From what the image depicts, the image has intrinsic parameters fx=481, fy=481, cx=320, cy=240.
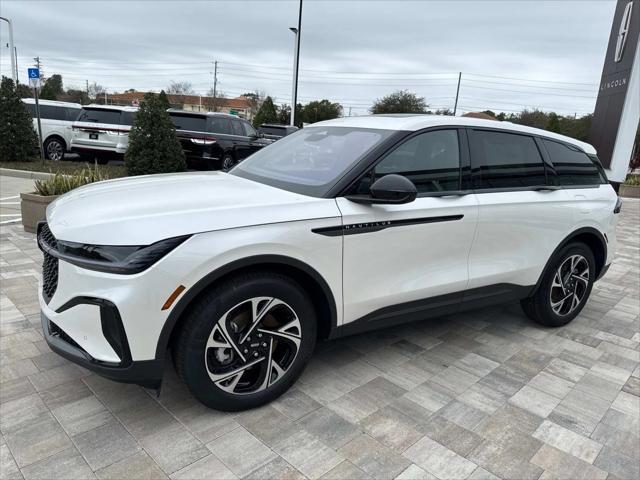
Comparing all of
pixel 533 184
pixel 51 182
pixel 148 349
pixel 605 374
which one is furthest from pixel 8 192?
pixel 605 374

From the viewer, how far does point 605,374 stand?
3.50 metres

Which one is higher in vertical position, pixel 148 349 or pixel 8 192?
pixel 148 349

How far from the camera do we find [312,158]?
10.8 ft

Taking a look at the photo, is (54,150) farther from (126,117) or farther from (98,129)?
(126,117)

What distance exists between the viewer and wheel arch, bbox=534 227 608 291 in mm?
4020

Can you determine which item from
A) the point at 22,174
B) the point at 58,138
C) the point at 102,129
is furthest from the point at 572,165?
the point at 58,138

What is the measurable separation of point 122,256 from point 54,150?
1435cm

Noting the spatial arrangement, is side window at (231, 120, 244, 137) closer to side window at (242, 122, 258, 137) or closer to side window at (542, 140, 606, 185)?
side window at (242, 122, 258, 137)

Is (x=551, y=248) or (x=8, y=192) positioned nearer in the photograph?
(x=551, y=248)

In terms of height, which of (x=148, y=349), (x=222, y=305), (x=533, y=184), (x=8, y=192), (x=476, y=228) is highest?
(x=533, y=184)

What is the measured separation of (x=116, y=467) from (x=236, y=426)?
61 centimetres

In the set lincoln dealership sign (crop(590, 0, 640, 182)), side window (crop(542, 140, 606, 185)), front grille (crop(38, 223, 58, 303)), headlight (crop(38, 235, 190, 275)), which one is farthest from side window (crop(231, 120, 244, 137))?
headlight (crop(38, 235, 190, 275))

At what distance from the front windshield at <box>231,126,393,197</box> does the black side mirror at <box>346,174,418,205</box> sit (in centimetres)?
28

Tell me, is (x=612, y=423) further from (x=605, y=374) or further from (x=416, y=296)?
(x=416, y=296)
